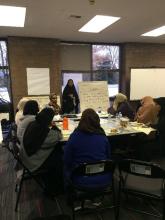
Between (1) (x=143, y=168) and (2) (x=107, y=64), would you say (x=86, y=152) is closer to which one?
(1) (x=143, y=168)

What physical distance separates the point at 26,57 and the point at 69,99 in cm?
162

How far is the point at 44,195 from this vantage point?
2711mm

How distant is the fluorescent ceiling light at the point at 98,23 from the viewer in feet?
13.0

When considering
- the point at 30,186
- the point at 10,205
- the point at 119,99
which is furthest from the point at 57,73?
the point at 10,205

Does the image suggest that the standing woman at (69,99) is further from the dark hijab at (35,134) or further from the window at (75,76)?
the dark hijab at (35,134)

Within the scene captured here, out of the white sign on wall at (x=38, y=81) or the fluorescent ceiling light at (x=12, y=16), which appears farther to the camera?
the white sign on wall at (x=38, y=81)

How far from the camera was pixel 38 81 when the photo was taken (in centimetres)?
575

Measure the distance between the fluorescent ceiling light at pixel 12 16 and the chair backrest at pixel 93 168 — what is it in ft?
9.16

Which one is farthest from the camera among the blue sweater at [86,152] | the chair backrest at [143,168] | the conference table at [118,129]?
the conference table at [118,129]

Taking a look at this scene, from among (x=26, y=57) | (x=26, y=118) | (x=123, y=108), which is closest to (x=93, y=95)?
(x=123, y=108)

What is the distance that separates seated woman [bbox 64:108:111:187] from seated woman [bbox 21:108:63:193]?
17.6 inches

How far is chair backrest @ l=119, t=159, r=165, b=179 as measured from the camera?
70.2 inches

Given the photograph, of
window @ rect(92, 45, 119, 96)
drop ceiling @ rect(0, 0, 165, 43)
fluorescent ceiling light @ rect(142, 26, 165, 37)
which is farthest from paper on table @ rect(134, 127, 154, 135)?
window @ rect(92, 45, 119, 96)

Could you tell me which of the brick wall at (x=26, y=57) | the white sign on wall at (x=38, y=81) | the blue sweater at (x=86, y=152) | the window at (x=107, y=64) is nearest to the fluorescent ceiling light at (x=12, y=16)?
the brick wall at (x=26, y=57)
